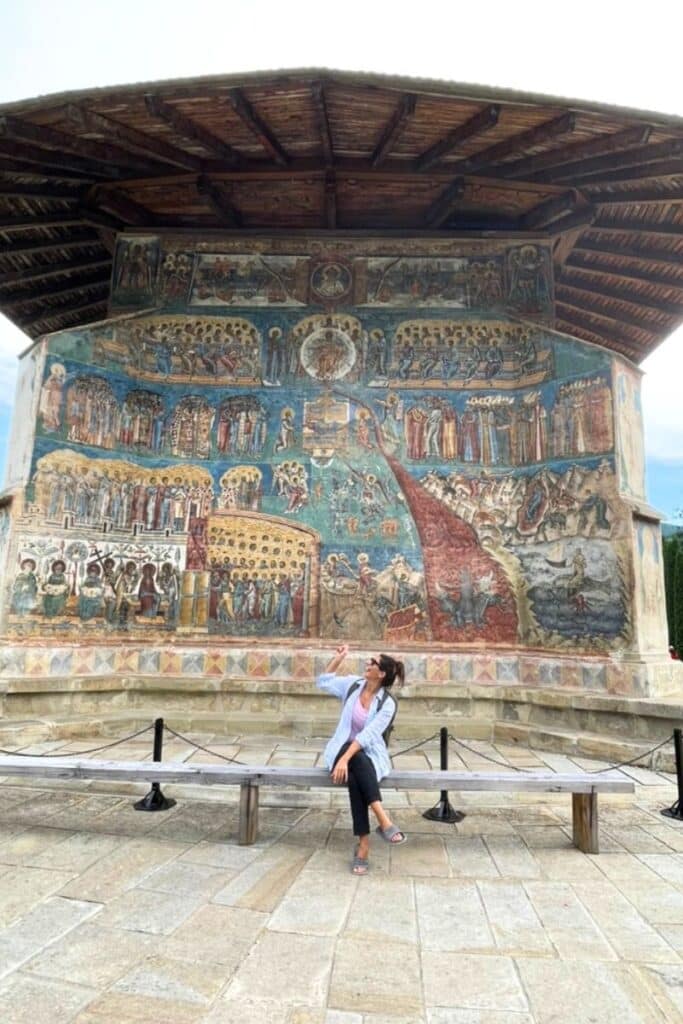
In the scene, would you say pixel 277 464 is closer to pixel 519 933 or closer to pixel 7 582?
pixel 7 582

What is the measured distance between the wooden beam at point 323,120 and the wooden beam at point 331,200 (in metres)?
0.22

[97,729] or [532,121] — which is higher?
[532,121]

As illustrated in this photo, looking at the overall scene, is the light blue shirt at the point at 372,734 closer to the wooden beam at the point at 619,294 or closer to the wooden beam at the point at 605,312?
the wooden beam at the point at 619,294

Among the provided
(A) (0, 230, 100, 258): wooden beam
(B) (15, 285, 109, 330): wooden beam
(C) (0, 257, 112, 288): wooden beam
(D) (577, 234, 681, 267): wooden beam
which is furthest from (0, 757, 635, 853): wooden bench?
(B) (15, 285, 109, 330): wooden beam

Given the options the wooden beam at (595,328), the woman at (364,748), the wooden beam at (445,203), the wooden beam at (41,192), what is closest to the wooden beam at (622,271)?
the wooden beam at (595,328)

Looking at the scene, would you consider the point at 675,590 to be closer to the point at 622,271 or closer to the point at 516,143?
the point at 622,271

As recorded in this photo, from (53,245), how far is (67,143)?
2755 mm

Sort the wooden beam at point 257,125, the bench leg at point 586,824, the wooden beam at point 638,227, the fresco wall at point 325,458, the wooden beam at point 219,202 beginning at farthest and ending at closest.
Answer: the wooden beam at point 638,227
the wooden beam at point 219,202
the fresco wall at point 325,458
the wooden beam at point 257,125
the bench leg at point 586,824

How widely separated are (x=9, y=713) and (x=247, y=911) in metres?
5.30

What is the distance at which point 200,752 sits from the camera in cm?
657

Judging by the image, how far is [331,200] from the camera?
875cm

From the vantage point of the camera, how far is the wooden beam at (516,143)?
707 centimetres

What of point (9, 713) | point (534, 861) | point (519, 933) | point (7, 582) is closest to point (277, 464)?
point (7, 582)

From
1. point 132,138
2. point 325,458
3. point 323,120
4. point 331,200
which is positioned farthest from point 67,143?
point 325,458
